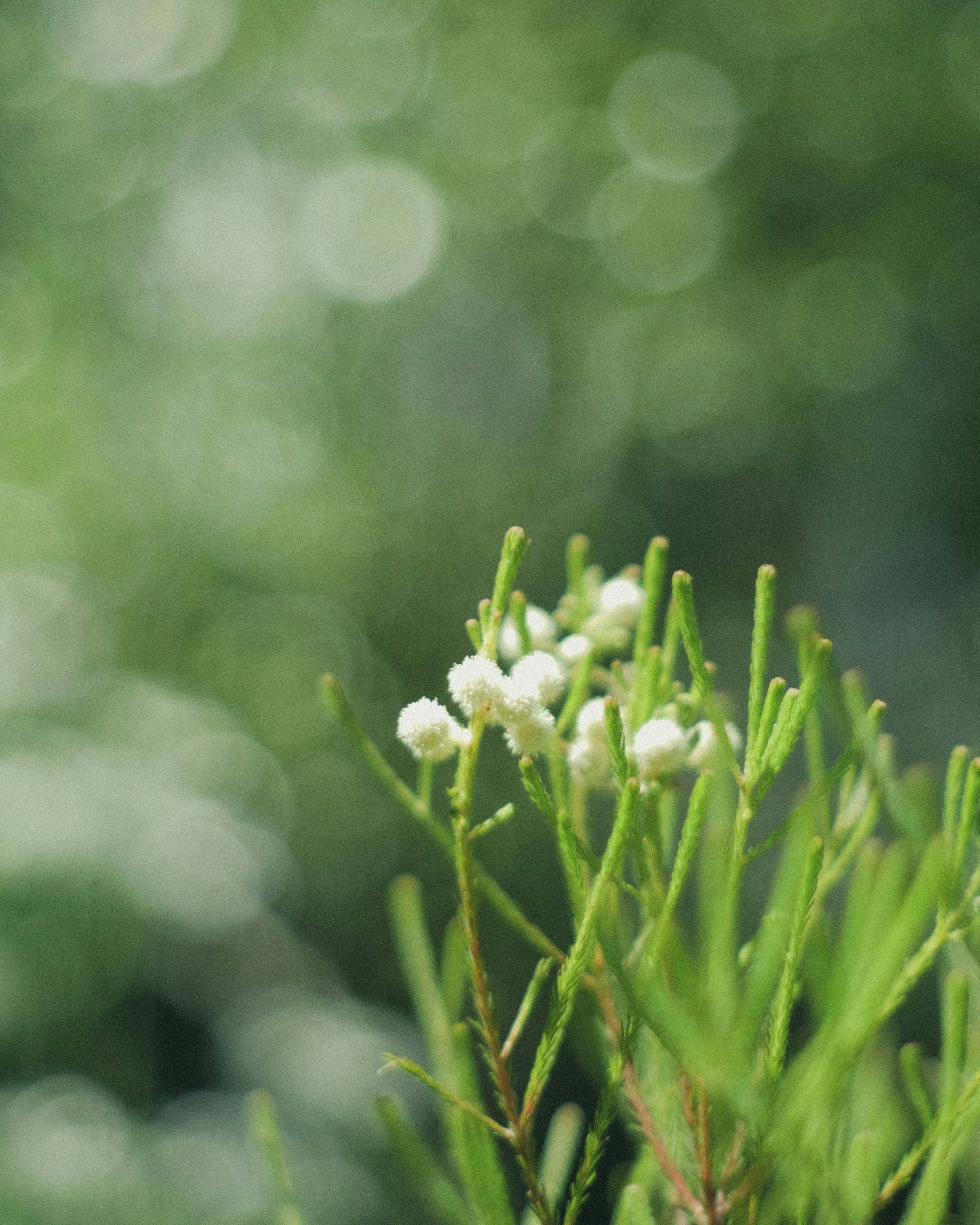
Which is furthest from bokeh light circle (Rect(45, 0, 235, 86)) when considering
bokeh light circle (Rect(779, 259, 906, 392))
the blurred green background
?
bokeh light circle (Rect(779, 259, 906, 392))

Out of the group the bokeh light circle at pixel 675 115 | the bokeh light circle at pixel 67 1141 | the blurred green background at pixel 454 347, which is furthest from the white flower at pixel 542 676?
the bokeh light circle at pixel 675 115

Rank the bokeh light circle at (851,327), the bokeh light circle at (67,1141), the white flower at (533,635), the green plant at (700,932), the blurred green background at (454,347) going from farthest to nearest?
the bokeh light circle at (851,327), the blurred green background at (454,347), the bokeh light circle at (67,1141), the white flower at (533,635), the green plant at (700,932)

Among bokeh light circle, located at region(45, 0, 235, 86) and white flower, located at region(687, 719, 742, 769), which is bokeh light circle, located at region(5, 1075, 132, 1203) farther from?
bokeh light circle, located at region(45, 0, 235, 86)

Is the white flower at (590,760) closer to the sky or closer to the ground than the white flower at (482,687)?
closer to the ground

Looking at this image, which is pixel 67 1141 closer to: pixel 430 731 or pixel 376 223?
pixel 430 731

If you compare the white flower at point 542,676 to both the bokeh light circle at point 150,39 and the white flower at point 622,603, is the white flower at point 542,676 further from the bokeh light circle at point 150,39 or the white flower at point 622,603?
the bokeh light circle at point 150,39

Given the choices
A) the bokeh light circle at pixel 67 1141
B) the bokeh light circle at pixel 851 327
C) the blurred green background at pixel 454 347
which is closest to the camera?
the bokeh light circle at pixel 67 1141

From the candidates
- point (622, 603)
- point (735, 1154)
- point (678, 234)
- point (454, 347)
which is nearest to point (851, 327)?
point (678, 234)

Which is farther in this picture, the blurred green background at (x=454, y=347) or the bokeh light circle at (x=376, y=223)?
the bokeh light circle at (x=376, y=223)
